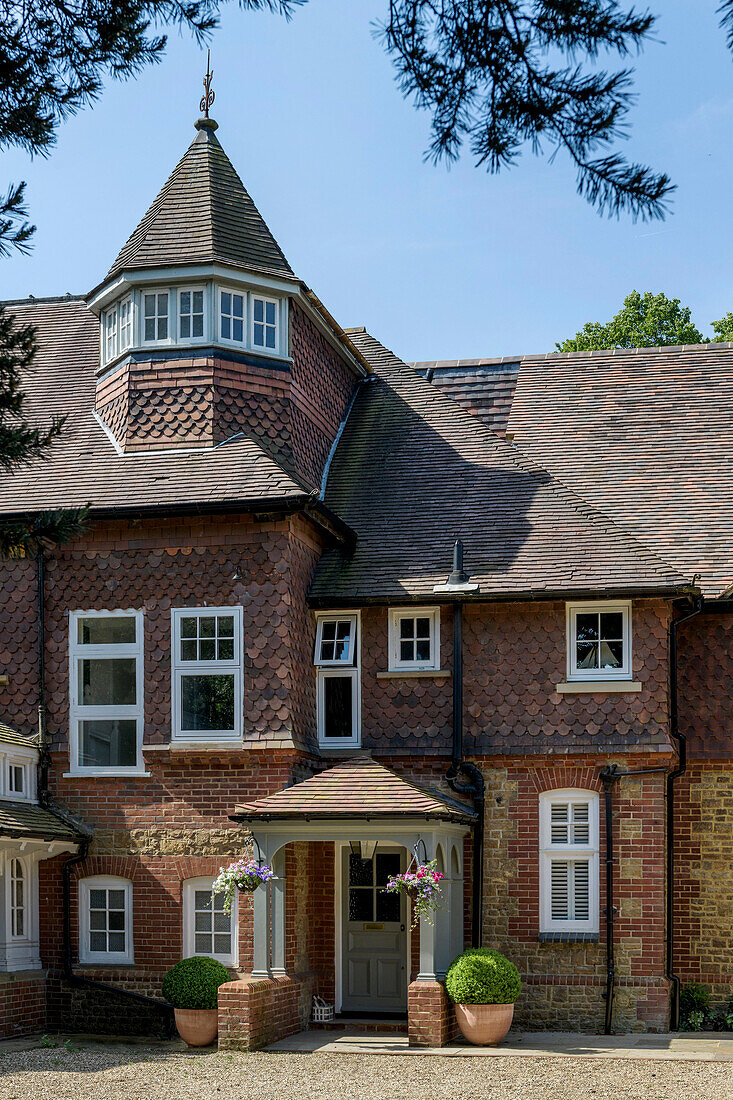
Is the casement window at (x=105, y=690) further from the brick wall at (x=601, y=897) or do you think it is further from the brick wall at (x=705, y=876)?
the brick wall at (x=705, y=876)

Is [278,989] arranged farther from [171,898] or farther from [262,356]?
[262,356]

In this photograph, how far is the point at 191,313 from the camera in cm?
1873

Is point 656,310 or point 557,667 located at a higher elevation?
point 656,310

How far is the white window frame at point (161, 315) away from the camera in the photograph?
18.6m

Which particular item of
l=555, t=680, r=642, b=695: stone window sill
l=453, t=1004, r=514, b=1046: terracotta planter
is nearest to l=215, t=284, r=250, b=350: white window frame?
l=555, t=680, r=642, b=695: stone window sill

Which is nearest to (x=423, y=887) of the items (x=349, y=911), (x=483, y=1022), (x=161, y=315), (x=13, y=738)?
(x=483, y=1022)

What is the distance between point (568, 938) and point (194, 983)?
4460 mm

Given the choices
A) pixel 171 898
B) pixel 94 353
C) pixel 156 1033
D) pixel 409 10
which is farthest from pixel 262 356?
pixel 409 10

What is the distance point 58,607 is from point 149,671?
1502 millimetres

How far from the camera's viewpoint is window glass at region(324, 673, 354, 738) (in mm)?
18234

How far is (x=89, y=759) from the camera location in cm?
1756

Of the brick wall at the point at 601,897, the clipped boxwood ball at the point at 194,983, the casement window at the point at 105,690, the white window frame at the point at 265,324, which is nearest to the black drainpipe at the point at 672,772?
the brick wall at the point at 601,897

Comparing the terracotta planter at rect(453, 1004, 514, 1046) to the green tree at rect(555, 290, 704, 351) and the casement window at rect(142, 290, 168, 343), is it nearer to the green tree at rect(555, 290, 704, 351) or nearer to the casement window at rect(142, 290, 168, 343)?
the casement window at rect(142, 290, 168, 343)

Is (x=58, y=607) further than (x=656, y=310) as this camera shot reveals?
No
